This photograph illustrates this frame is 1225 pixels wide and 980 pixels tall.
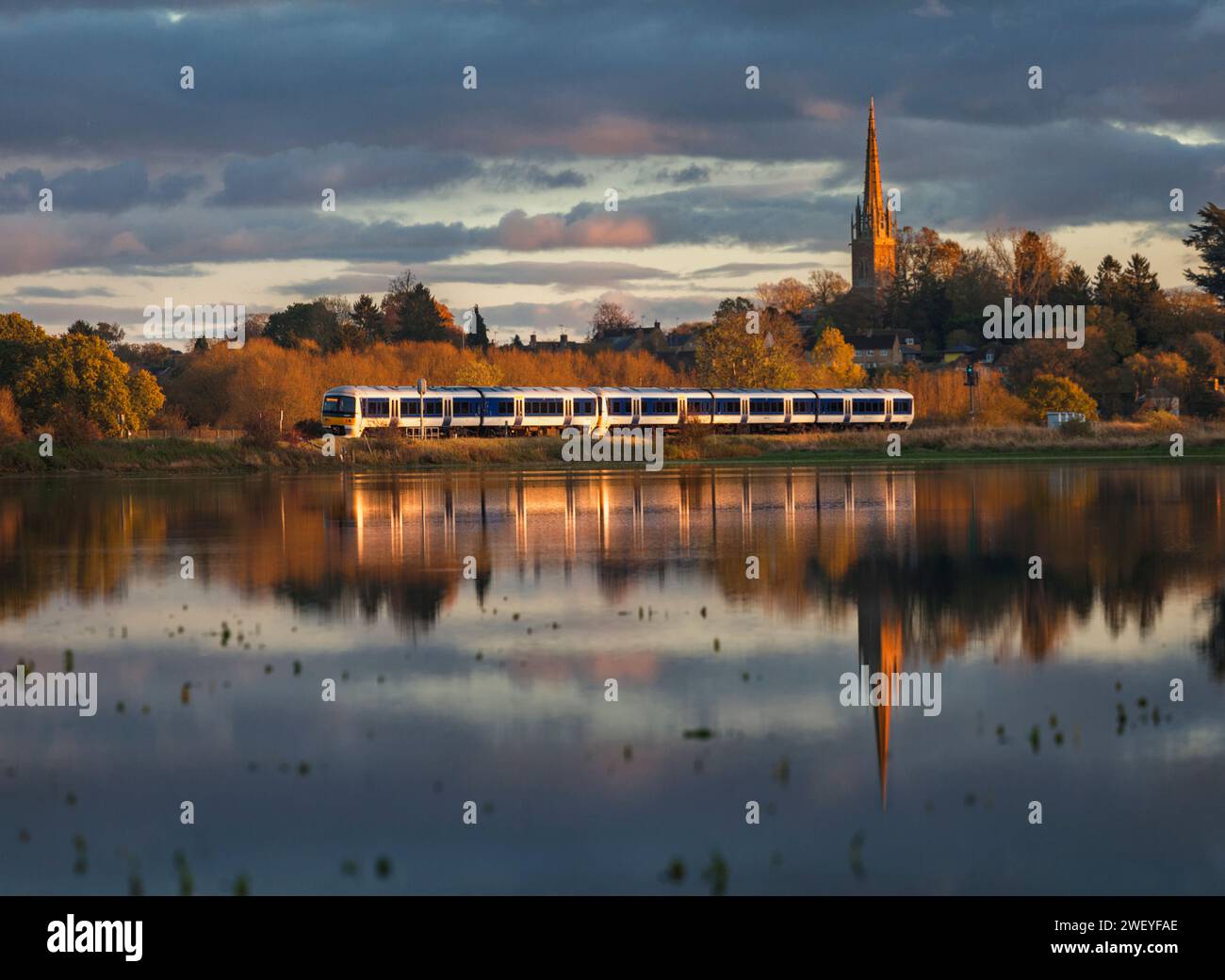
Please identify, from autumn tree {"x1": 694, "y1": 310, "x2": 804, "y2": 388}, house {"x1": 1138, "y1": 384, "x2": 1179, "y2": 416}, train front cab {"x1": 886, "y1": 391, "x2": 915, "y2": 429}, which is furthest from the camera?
autumn tree {"x1": 694, "y1": 310, "x2": 804, "y2": 388}

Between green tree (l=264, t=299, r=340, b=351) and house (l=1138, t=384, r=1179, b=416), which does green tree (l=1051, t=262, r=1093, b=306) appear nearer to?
house (l=1138, t=384, r=1179, b=416)

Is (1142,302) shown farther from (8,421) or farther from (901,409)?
(8,421)

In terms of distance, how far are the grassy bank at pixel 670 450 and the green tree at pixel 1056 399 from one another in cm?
768

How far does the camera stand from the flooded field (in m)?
10.1

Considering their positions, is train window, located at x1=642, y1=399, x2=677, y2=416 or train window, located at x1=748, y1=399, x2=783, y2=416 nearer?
train window, located at x1=642, y1=399, x2=677, y2=416

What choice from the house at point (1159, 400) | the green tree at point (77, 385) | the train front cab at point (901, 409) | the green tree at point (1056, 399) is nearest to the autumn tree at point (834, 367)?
the train front cab at point (901, 409)

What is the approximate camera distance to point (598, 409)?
98.6 m

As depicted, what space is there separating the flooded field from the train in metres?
57.6

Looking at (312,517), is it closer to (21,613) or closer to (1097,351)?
(21,613)

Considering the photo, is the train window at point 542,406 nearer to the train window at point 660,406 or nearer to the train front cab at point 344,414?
the train window at point 660,406

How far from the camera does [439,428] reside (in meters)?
92.2

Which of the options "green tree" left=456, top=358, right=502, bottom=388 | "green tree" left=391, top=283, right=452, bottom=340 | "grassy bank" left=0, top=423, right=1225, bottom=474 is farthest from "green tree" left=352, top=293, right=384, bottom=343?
"grassy bank" left=0, top=423, right=1225, bottom=474

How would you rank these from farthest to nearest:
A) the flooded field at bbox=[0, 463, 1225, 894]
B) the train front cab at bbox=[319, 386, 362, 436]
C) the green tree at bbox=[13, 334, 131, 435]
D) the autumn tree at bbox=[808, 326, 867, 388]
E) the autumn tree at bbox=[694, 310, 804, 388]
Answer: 1. the autumn tree at bbox=[808, 326, 867, 388]
2. the autumn tree at bbox=[694, 310, 804, 388]
3. the green tree at bbox=[13, 334, 131, 435]
4. the train front cab at bbox=[319, 386, 362, 436]
5. the flooded field at bbox=[0, 463, 1225, 894]

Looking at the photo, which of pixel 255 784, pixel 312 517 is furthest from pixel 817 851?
pixel 312 517
